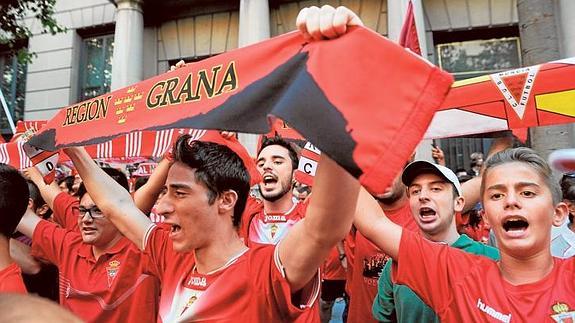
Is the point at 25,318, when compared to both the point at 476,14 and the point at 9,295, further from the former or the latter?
the point at 476,14

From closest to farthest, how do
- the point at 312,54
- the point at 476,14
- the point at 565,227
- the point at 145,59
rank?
the point at 312,54, the point at 565,227, the point at 476,14, the point at 145,59

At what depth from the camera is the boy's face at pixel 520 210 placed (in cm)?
206

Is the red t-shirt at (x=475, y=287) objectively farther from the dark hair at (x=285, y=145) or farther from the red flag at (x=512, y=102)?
the dark hair at (x=285, y=145)

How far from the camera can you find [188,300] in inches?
83.4

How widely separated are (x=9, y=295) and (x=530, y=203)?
2007 mm

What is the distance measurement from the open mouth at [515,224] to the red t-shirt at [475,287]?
198mm

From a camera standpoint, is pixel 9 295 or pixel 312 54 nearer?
pixel 9 295

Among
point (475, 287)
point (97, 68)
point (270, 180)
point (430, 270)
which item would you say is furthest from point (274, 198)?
point (97, 68)

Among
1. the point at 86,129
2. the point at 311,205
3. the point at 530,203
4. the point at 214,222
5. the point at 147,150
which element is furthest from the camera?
the point at 147,150

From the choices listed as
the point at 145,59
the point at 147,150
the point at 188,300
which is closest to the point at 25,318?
the point at 188,300

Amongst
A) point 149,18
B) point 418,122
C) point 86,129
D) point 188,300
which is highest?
point 149,18

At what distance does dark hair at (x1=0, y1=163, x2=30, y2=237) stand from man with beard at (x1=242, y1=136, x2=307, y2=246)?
1829 millimetres

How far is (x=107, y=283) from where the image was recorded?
2.81 m

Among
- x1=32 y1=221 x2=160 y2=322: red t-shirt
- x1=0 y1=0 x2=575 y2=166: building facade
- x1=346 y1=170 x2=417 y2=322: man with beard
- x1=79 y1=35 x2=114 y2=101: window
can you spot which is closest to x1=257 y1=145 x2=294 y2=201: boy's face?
x1=346 y1=170 x2=417 y2=322: man with beard
